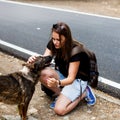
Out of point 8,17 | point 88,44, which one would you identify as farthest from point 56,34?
point 8,17

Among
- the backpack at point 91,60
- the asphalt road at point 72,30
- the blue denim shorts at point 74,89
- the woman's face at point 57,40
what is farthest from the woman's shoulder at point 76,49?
the asphalt road at point 72,30

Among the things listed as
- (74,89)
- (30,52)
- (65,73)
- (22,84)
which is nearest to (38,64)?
(22,84)

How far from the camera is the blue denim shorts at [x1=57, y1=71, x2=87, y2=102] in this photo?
213 inches

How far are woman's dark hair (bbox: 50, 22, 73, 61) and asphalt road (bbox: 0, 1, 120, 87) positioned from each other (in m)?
1.53

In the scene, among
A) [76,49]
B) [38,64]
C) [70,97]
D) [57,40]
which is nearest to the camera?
[38,64]

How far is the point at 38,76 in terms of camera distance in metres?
5.00

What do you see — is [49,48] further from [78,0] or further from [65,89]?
[78,0]

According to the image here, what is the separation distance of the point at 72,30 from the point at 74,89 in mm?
4769

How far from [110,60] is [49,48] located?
7.77 feet

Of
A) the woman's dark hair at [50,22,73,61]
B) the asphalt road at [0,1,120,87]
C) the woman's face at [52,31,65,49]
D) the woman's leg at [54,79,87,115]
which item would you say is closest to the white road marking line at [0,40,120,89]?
the asphalt road at [0,1,120,87]

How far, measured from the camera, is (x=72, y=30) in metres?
10.1

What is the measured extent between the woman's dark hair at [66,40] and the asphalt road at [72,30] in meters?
1.53

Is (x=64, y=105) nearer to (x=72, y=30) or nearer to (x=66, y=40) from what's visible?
(x=66, y=40)

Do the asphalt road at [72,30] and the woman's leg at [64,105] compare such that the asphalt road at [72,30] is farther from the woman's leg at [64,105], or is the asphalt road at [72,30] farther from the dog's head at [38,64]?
the dog's head at [38,64]
